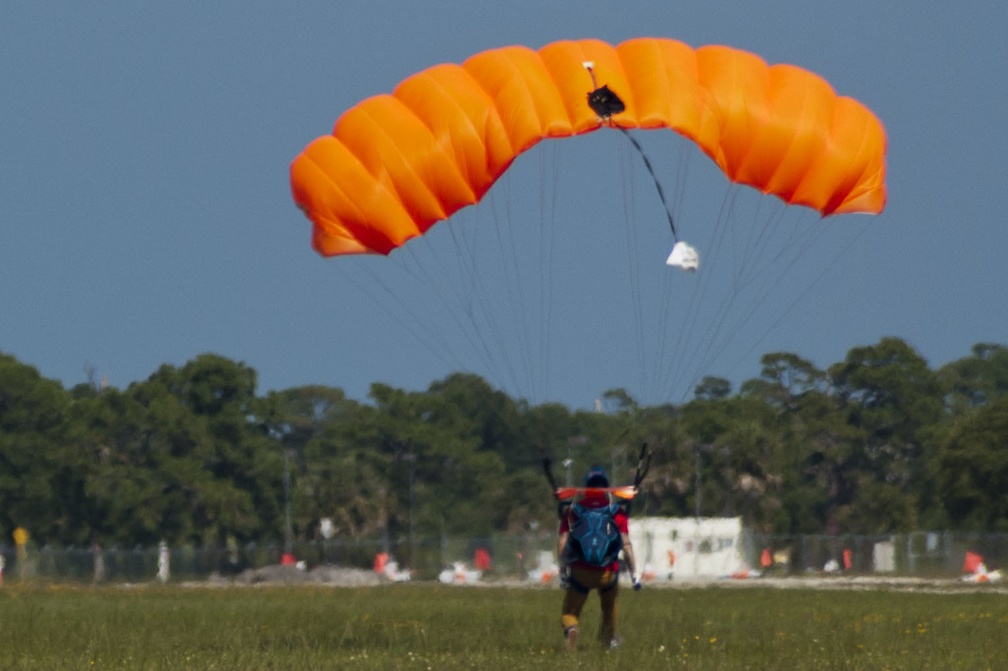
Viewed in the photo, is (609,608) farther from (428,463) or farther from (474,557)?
(428,463)

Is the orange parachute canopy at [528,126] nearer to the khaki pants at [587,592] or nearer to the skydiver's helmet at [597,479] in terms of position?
the skydiver's helmet at [597,479]

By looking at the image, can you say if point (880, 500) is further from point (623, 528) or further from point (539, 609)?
point (623, 528)

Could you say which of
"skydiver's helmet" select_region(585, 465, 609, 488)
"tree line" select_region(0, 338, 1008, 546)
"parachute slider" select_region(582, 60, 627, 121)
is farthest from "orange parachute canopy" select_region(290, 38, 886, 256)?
"tree line" select_region(0, 338, 1008, 546)

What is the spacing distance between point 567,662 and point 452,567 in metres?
45.5

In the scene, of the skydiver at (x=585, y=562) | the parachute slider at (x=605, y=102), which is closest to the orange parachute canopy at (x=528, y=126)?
the parachute slider at (x=605, y=102)

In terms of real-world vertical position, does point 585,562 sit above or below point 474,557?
below

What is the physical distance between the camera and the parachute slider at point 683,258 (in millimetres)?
18891

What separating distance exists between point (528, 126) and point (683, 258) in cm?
202

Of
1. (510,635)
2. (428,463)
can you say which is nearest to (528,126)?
(510,635)

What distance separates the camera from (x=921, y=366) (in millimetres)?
96562

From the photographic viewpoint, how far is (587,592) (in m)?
17.1

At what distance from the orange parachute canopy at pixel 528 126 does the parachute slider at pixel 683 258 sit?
98cm

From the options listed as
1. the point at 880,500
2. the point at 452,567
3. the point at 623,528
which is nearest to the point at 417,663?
the point at 623,528

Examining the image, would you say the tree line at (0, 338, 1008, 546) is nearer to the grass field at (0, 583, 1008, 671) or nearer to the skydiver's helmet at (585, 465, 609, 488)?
the grass field at (0, 583, 1008, 671)
